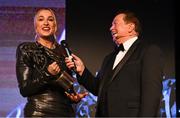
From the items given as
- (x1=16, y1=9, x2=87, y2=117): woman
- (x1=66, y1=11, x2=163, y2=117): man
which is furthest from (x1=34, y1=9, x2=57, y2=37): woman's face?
(x1=66, y1=11, x2=163, y2=117): man

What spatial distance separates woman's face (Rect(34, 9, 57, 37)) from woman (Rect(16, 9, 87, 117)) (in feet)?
0.07

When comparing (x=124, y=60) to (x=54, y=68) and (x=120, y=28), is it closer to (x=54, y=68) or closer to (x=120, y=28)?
(x=120, y=28)

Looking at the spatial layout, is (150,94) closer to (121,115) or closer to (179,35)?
(121,115)

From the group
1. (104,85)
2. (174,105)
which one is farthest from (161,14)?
(104,85)

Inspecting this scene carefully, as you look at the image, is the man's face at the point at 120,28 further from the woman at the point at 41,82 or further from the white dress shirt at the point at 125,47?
the woman at the point at 41,82

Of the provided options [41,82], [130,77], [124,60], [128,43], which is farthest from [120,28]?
[41,82]

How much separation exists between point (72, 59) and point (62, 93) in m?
0.21

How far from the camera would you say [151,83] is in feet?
7.07

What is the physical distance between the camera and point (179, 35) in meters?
4.43

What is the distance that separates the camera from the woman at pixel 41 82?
7.43ft

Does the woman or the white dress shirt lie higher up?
the white dress shirt

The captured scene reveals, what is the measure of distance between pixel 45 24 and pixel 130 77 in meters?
0.60

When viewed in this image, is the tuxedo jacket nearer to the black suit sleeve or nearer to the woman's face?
the black suit sleeve

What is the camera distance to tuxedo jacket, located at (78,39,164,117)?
84.8 inches
